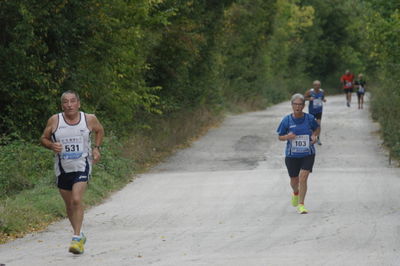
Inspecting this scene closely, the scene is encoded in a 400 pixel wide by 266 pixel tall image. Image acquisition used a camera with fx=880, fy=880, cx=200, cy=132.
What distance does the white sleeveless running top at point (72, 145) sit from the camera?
986 centimetres

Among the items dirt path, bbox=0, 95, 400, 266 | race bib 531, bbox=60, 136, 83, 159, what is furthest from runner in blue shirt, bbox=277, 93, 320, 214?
race bib 531, bbox=60, 136, 83, 159

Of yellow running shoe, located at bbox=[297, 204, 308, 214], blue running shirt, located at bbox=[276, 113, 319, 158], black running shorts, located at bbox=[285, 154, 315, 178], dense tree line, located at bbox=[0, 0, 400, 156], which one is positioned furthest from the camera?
dense tree line, located at bbox=[0, 0, 400, 156]

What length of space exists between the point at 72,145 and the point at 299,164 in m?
4.49

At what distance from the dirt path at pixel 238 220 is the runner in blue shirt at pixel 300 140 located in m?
0.44

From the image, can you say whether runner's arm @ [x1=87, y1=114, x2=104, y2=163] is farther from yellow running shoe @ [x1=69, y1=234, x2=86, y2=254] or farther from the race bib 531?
yellow running shoe @ [x1=69, y1=234, x2=86, y2=254]

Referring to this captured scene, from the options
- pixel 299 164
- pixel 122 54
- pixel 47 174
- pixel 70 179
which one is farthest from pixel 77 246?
pixel 122 54

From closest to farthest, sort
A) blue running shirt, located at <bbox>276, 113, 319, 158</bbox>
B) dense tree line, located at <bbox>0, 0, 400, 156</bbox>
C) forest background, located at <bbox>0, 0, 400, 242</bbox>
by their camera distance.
Answer: blue running shirt, located at <bbox>276, 113, 319, 158</bbox>, forest background, located at <bbox>0, 0, 400, 242</bbox>, dense tree line, located at <bbox>0, 0, 400, 156</bbox>

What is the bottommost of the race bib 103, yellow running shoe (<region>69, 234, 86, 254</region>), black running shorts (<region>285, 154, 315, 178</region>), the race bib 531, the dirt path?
the dirt path

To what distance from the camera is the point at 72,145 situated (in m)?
9.88

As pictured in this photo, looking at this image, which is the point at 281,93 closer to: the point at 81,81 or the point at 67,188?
the point at 81,81

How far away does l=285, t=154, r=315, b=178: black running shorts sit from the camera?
13117 millimetres

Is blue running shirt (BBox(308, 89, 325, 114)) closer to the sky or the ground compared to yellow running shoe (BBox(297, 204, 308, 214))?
closer to the sky

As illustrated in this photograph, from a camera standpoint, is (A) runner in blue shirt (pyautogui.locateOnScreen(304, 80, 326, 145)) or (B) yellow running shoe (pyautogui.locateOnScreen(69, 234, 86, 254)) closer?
(B) yellow running shoe (pyautogui.locateOnScreen(69, 234, 86, 254))

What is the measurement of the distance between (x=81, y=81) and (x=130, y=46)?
1.66 metres
